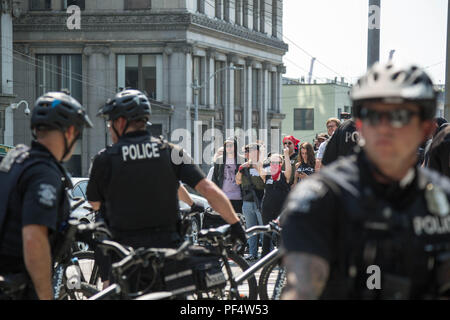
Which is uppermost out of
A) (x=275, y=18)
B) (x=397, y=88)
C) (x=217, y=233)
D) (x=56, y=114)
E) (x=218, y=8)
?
(x=275, y=18)

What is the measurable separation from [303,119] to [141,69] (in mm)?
35253

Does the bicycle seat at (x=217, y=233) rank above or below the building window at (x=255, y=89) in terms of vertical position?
below

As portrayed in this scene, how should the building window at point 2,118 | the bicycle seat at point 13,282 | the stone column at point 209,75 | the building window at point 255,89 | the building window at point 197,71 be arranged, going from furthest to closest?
1. the building window at point 255,89
2. the stone column at point 209,75
3. the building window at point 197,71
4. the building window at point 2,118
5. the bicycle seat at point 13,282

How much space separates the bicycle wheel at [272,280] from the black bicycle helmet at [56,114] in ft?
7.83

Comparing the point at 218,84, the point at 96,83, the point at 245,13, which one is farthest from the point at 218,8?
the point at 96,83

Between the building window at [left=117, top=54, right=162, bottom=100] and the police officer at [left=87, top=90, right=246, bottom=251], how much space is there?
45771mm

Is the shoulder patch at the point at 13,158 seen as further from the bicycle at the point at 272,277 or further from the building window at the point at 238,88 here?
the building window at the point at 238,88

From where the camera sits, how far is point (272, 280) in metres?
6.47

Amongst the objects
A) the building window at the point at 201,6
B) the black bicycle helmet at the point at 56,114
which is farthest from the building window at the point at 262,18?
the black bicycle helmet at the point at 56,114

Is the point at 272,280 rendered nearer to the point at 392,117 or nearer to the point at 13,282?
the point at 13,282

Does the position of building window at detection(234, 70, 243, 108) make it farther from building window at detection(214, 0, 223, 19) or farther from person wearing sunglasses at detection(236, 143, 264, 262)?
person wearing sunglasses at detection(236, 143, 264, 262)

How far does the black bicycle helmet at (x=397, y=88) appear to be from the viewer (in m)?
2.80

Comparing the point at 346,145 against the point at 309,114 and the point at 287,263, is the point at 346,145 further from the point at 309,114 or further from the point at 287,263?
the point at 309,114

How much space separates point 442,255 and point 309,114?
81045 mm
